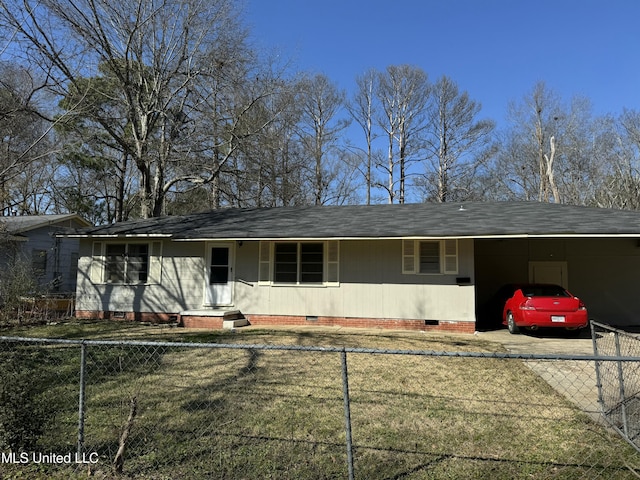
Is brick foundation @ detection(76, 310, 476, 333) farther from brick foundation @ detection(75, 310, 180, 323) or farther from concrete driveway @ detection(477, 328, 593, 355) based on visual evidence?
concrete driveway @ detection(477, 328, 593, 355)

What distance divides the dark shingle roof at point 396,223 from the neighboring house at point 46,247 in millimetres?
8352

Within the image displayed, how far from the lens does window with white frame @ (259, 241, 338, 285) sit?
494 inches

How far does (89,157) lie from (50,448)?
25270 mm

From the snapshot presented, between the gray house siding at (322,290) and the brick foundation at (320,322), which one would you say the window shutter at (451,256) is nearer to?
the gray house siding at (322,290)

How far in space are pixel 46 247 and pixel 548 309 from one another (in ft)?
73.8

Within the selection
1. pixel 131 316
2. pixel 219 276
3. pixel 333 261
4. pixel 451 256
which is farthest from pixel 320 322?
pixel 131 316

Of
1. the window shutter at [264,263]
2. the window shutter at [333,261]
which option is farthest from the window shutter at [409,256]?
the window shutter at [264,263]

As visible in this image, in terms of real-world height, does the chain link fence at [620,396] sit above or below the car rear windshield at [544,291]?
below

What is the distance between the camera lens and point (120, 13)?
17.8 m

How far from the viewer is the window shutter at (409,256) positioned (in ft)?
39.4

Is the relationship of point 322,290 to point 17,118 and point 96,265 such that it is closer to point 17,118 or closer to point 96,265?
point 96,265

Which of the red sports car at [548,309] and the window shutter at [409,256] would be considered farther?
the window shutter at [409,256]

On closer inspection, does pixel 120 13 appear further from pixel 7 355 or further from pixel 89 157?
pixel 7 355
